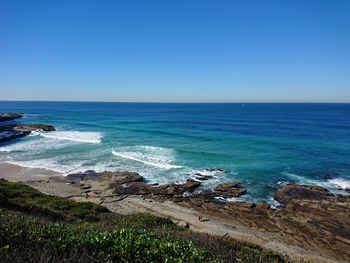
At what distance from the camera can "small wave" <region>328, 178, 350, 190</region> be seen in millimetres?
28172

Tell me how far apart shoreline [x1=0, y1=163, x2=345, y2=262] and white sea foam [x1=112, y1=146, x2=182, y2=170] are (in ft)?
29.9

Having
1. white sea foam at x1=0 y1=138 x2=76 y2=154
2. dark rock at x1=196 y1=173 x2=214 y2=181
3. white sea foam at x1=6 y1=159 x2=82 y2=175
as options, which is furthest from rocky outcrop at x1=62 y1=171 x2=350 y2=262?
white sea foam at x1=0 y1=138 x2=76 y2=154

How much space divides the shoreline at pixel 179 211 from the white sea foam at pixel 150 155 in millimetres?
9125

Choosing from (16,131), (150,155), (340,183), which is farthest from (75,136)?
(340,183)

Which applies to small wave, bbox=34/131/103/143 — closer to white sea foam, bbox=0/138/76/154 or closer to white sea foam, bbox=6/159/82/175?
white sea foam, bbox=0/138/76/154

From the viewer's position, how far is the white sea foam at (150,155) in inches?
1464

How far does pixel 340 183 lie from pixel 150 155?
80.0ft

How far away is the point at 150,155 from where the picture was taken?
41.0 metres

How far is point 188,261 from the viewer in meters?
6.28

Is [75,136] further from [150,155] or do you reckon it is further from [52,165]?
[150,155]

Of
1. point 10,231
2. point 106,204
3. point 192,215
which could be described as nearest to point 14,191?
point 106,204

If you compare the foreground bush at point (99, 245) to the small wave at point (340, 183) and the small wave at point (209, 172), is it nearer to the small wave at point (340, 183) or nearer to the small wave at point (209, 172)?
the small wave at point (209, 172)

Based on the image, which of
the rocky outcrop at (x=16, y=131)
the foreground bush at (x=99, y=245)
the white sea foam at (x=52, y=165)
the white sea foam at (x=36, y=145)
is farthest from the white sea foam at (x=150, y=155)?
the foreground bush at (x=99, y=245)

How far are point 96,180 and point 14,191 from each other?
38.7 ft
